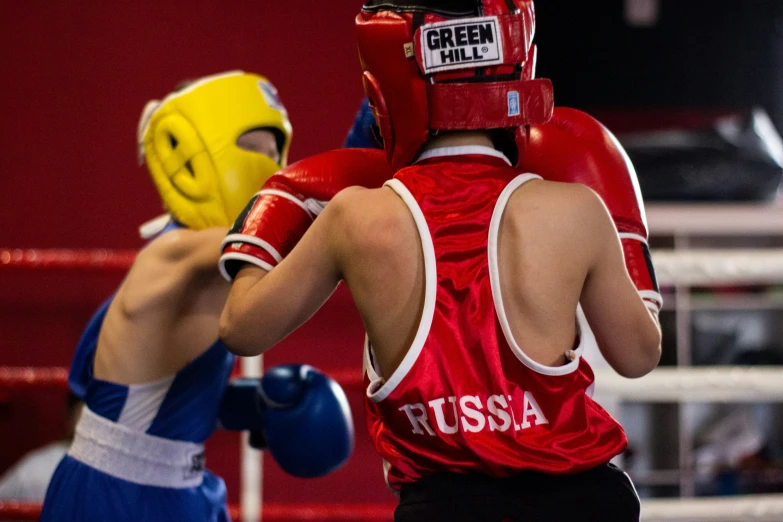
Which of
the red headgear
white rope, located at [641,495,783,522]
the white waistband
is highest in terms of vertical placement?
the red headgear

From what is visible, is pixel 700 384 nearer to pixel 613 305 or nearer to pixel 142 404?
pixel 613 305

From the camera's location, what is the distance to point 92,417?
1.56 m

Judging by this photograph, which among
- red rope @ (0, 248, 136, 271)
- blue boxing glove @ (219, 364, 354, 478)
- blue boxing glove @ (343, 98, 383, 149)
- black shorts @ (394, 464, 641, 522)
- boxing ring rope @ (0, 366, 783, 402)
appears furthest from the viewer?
red rope @ (0, 248, 136, 271)

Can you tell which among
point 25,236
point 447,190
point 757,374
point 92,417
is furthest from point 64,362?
point 447,190

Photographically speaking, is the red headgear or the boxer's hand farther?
the boxer's hand

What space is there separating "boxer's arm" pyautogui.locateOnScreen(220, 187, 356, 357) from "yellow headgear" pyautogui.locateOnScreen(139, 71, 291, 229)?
17.9 inches

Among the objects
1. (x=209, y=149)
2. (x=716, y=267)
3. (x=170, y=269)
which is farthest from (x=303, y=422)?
(x=716, y=267)

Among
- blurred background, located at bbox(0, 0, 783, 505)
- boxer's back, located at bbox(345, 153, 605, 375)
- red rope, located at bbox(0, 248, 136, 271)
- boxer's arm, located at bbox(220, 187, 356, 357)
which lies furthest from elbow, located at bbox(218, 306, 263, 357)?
blurred background, located at bbox(0, 0, 783, 505)

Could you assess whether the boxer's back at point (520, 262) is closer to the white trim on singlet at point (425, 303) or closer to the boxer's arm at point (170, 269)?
the white trim on singlet at point (425, 303)

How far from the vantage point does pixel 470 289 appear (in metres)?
0.99

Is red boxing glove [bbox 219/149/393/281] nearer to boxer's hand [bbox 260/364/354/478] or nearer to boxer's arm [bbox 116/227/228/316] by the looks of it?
boxer's arm [bbox 116/227/228/316]

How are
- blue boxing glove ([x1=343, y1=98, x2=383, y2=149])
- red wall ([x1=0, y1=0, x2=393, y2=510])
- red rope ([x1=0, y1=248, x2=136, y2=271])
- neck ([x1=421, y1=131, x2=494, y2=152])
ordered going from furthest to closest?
red wall ([x1=0, y1=0, x2=393, y2=510]), red rope ([x1=0, y1=248, x2=136, y2=271]), blue boxing glove ([x1=343, y1=98, x2=383, y2=149]), neck ([x1=421, y1=131, x2=494, y2=152])

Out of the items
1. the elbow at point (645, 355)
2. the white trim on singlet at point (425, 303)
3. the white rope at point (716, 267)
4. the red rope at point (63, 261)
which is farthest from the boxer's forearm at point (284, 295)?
the red rope at point (63, 261)

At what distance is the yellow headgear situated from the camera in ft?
4.94
